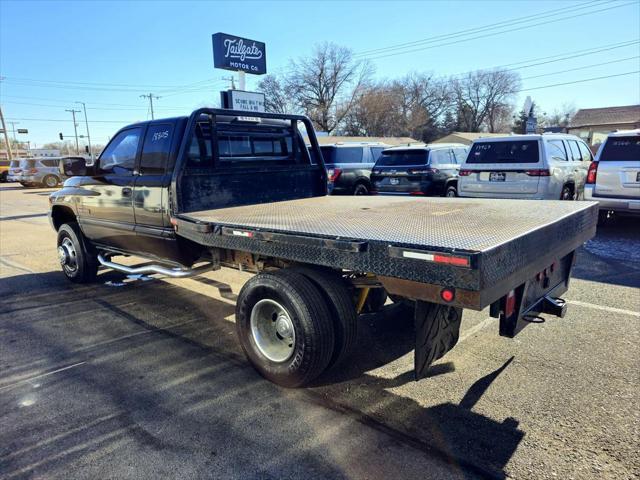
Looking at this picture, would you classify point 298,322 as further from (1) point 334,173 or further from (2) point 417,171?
(1) point 334,173

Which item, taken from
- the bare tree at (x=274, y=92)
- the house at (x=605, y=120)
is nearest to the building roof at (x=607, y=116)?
the house at (x=605, y=120)

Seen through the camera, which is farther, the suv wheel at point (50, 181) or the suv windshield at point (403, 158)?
the suv wheel at point (50, 181)

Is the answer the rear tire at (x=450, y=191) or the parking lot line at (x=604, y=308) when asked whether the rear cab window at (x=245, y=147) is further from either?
the rear tire at (x=450, y=191)

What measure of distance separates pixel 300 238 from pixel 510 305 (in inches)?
56.4

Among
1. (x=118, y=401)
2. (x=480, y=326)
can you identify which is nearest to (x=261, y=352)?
(x=118, y=401)

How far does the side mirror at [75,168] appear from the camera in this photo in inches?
217

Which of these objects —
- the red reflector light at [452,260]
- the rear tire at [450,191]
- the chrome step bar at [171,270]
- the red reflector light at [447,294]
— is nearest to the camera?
the red reflector light at [452,260]

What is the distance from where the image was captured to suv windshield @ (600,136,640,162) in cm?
789

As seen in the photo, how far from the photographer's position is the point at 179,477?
240cm

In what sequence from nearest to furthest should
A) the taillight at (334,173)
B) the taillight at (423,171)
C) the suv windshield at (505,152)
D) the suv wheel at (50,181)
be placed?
the suv windshield at (505,152)
the taillight at (423,171)
the taillight at (334,173)
the suv wheel at (50,181)

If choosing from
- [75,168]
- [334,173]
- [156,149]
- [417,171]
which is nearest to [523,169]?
[417,171]

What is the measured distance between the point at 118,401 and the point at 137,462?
0.77 m

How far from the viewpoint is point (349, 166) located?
13.7 metres

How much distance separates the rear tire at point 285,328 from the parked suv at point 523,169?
23.3ft
